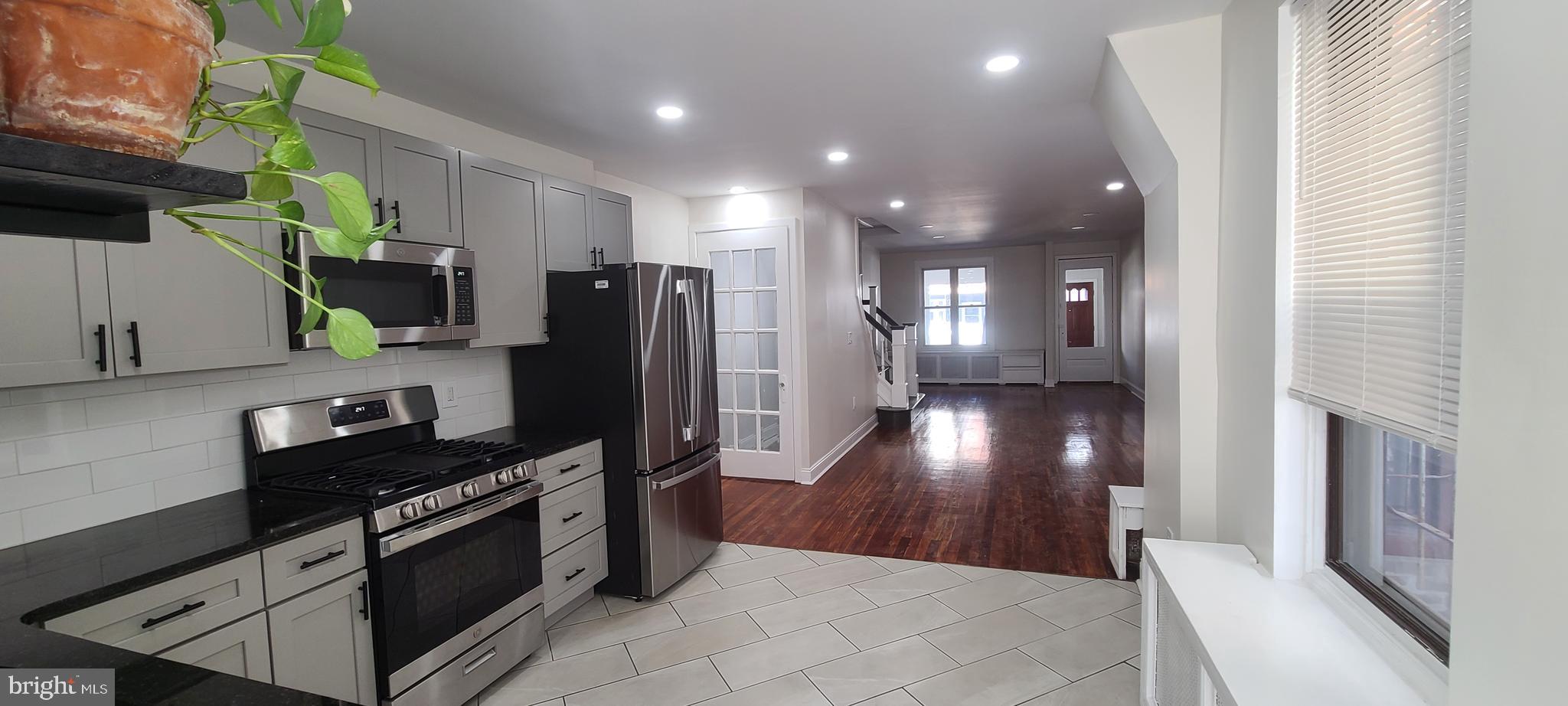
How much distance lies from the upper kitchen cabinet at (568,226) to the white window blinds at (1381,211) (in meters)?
3.08

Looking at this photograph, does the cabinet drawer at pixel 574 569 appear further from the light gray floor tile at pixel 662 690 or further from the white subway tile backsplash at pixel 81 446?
the white subway tile backsplash at pixel 81 446

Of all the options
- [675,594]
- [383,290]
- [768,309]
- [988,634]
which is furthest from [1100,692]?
[768,309]

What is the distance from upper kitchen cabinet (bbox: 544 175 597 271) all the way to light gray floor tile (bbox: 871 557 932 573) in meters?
2.34

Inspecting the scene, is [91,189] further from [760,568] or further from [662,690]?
[760,568]

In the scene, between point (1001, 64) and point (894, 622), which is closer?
point (1001, 64)

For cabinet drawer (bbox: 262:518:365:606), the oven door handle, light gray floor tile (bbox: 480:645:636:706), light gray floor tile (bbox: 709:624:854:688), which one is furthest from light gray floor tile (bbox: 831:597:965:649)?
cabinet drawer (bbox: 262:518:365:606)

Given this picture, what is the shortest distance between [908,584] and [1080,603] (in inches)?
32.2

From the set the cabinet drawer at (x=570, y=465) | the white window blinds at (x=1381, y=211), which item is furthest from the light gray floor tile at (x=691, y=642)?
the white window blinds at (x=1381, y=211)

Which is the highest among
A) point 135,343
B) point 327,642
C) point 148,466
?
point 135,343

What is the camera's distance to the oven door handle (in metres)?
2.18

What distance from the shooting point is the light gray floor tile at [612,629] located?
2924 millimetres

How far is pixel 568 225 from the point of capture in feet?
11.8

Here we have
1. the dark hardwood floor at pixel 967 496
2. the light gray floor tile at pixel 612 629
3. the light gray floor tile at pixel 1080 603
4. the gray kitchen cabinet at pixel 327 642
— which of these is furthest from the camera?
the dark hardwood floor at pixel 967 496

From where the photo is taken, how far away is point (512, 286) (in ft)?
10.4
